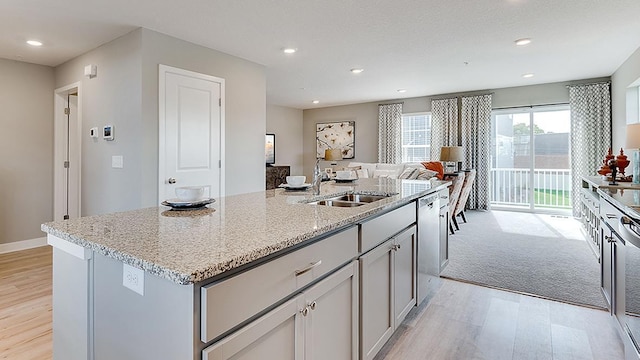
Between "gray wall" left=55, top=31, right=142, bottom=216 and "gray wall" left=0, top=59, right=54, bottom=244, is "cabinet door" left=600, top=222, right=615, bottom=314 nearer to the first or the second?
"gray wall" left=55, top=31, right=142, bottom=216

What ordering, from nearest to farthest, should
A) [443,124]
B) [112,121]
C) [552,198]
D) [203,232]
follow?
[203,232] → [112,121] → [552,198] → [443,124]

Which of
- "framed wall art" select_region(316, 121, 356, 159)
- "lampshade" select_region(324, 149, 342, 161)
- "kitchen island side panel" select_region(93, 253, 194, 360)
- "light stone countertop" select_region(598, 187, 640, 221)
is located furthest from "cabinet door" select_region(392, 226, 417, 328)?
"framed wall art" select_region(316, 121, 356, 159)

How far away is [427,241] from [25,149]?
5.19 meters

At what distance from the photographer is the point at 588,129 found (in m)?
5.80

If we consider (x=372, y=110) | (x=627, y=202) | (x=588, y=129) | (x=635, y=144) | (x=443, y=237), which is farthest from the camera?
(x=372, y=110)

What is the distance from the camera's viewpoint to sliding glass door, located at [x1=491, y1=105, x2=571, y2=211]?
20.9 ft

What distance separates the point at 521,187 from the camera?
22.3 ft

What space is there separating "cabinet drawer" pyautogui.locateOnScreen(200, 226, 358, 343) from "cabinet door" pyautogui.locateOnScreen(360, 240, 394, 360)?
0.30 m

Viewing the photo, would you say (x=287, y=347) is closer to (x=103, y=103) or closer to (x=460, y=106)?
(x=103, y=103)

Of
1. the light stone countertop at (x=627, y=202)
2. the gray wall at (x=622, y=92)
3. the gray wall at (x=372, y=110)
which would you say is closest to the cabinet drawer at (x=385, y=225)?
the light stone countertop at (x=627, y=202)

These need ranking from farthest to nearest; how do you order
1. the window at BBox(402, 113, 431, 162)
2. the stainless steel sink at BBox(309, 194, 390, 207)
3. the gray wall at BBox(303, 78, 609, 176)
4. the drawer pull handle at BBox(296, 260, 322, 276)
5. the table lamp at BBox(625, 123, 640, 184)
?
1. the window at BBox(402, 113, 431, 162)
2. the gray wall at BBox(303, 78, 609, 176)
3. the table lamp at BBox(625, 123, 640, 184)
4. the stainless steel sink at BBox(309, 194, 390, 207)
5. the drawer pull handle at BBox(296, 260, 322, 276)

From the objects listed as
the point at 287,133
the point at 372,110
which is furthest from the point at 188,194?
the point at 287,133

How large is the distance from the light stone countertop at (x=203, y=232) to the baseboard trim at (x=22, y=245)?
4.21 meters

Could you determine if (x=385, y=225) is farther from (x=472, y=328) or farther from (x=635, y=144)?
(x=635, y=144)
